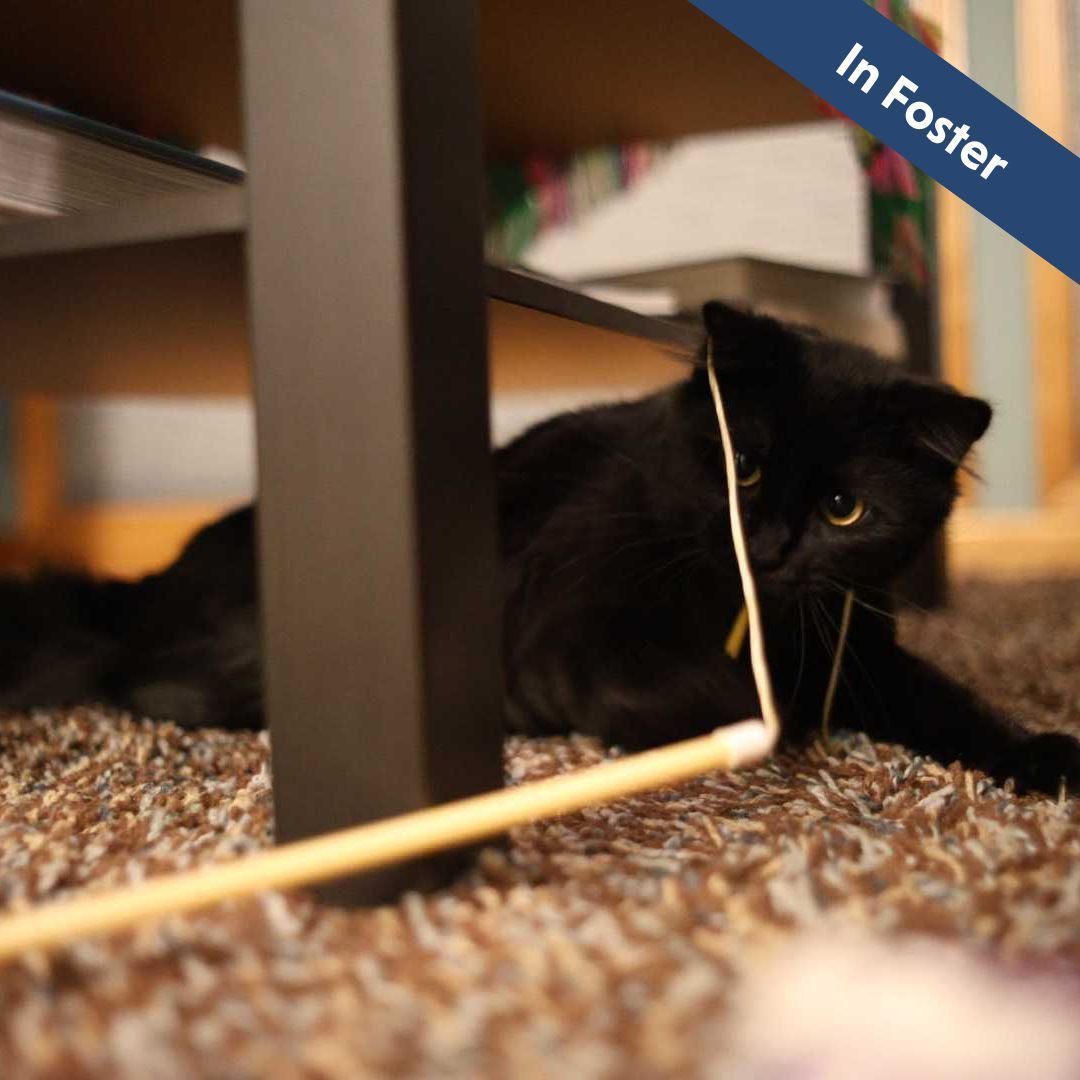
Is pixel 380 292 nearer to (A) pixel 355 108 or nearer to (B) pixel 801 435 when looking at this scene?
(A) pixel 355 108

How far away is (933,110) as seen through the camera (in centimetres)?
64

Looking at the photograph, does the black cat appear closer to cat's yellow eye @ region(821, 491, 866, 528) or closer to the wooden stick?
cat's yellow eye @ region(821, 491, 866, 528)

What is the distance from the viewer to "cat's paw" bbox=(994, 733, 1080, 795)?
0.69 meters

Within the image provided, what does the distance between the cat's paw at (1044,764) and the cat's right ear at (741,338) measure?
336 mm

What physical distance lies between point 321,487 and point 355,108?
176 millimetres

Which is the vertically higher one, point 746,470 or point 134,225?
point 134,225

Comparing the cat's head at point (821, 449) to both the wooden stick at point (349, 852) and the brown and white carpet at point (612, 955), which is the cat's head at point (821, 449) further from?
the wooden stick at point (349, 852)

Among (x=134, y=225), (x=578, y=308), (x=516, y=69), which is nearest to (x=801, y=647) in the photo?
(x=578, y=308)

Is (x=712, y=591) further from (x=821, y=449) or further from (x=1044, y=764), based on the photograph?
(x=1044, y=764)

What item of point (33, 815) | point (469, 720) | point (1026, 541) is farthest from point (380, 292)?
point (1026, 541)

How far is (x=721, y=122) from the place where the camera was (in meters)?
1.38

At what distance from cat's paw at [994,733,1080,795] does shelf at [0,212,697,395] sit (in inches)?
16.5

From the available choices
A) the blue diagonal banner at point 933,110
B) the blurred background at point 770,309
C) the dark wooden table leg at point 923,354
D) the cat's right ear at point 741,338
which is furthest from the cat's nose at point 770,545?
the dark wooden table leg at point 923,354

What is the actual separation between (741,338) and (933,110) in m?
0.21
